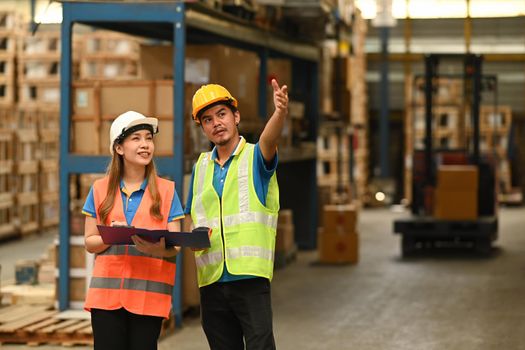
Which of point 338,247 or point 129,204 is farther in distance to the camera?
point 338,247

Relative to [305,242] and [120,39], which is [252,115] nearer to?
[305,242]

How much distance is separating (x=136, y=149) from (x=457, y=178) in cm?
1009

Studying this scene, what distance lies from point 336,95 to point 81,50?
4.63m

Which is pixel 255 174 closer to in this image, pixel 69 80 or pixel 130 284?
pixel 130 284

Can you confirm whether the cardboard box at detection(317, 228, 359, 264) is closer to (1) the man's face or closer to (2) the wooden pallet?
(2) the wooden pallet

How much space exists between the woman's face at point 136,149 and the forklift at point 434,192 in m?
10.1

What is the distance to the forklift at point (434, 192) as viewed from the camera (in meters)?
14.6

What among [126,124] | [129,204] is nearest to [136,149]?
[126,124]

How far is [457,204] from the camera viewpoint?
1452cm

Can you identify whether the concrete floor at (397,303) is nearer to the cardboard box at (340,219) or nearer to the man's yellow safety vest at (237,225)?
the cardboard box at (340,219)

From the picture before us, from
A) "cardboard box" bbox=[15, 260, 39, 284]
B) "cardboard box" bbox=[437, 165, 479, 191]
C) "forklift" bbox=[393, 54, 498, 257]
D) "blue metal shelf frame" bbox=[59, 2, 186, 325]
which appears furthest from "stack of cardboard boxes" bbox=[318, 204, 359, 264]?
"blue metal shelf frame" bbox=[59, 2, 186, 325]

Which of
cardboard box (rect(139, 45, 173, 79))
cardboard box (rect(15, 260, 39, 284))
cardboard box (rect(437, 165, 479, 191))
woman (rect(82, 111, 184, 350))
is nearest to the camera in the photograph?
woman (rect(82, 111, 184, 350))

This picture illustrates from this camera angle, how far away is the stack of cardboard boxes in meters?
13.4

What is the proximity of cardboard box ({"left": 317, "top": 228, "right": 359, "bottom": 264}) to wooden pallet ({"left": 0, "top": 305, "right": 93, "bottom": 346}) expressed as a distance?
5.33m
